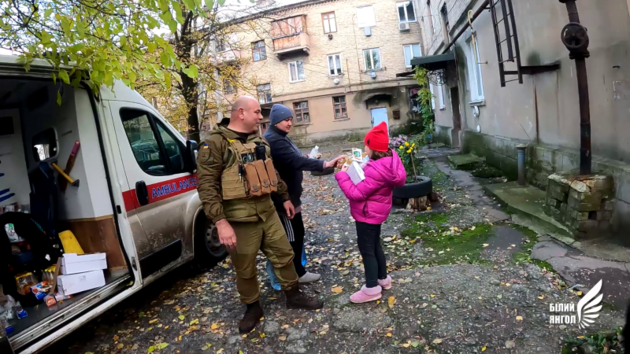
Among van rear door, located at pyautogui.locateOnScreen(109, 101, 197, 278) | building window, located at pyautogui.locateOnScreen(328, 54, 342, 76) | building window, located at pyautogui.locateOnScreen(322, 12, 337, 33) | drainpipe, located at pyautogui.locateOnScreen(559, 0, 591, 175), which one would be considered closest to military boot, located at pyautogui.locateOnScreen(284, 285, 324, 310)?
van rear door, located at pyautogui.locateOnScreen(109, 101, 197, 278)

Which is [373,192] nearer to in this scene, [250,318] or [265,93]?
[250,318]

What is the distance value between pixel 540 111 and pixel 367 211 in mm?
4466

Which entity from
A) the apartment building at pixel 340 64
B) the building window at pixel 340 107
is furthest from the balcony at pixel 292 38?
the building window at pixel 340 107

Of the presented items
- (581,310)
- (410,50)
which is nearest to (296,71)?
(410,50)

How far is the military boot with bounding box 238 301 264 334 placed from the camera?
3273mm

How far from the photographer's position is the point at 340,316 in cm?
331

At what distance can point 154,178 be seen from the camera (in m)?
4.03

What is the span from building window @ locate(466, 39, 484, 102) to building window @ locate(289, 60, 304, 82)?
739 inches

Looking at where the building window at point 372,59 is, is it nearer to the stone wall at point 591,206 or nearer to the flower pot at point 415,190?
the flower pot at point 415,190

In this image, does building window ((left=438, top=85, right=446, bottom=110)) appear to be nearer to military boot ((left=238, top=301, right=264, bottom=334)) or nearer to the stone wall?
the stone wall

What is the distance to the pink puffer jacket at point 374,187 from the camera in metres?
3.13

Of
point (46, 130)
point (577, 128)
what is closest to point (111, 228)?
point (46, 130)

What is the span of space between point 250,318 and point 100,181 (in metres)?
1.98

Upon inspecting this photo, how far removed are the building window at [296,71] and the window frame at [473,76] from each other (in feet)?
61.4
